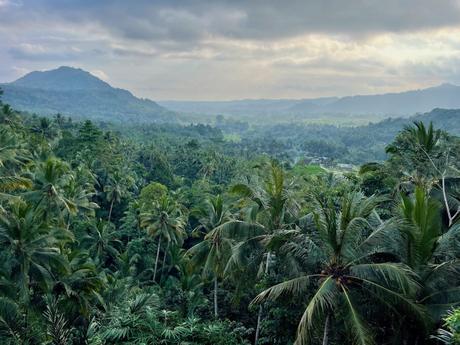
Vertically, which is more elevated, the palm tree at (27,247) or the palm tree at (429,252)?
the palm tree at (429,252)

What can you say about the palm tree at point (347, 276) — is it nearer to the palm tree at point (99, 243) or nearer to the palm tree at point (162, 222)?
the palm tree at point (162, 222)

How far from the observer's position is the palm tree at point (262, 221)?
13.8 metres

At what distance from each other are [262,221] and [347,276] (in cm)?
481

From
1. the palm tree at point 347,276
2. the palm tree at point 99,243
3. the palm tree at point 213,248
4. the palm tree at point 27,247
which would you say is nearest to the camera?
the palm tree at point 347,276

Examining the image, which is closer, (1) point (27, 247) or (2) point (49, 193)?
(1) point (27, 247)

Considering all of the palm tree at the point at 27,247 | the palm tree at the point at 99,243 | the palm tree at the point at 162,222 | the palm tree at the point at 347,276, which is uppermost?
the palm tree at the point at 347,276

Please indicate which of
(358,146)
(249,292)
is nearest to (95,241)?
(249,292)

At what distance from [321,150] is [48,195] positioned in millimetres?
131299

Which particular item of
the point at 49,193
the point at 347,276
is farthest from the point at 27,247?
the point at 347,276

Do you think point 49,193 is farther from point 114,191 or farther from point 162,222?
point 114,191

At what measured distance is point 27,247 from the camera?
54.9 feet

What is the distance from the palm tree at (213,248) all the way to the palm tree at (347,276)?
6873 mm

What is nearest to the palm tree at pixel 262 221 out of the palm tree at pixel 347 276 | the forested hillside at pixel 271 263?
the forested hillside at pixel 271 263

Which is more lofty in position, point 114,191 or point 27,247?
point 27,247
